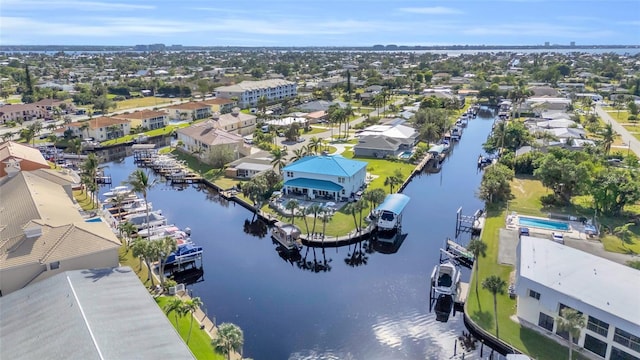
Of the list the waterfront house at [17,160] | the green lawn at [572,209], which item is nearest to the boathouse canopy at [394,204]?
the green lawn at [572,209]

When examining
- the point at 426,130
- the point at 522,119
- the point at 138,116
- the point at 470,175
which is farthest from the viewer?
the point at 522,119

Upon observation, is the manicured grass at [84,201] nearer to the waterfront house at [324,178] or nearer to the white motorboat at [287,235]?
the white motorboat at [287,235]

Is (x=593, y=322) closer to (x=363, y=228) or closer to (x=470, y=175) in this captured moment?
(x=363, y=228)

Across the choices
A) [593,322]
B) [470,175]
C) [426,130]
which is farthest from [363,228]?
[426,130]

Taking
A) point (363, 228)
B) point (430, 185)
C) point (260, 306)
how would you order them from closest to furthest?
point (260, 306)
point (363, 228)
point (430, 185)

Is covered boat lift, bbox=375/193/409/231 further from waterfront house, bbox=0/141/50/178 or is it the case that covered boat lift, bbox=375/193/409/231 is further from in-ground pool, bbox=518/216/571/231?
waterfront house, bbox=0/141/50/178

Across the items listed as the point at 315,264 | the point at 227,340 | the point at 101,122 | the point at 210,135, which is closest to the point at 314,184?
the point at 315,264

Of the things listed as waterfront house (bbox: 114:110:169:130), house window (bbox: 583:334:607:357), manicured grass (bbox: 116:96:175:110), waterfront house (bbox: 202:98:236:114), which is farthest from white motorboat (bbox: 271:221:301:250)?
manicured grass (bbox: 116:96:175:110)

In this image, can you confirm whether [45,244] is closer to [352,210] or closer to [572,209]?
[352,210]
